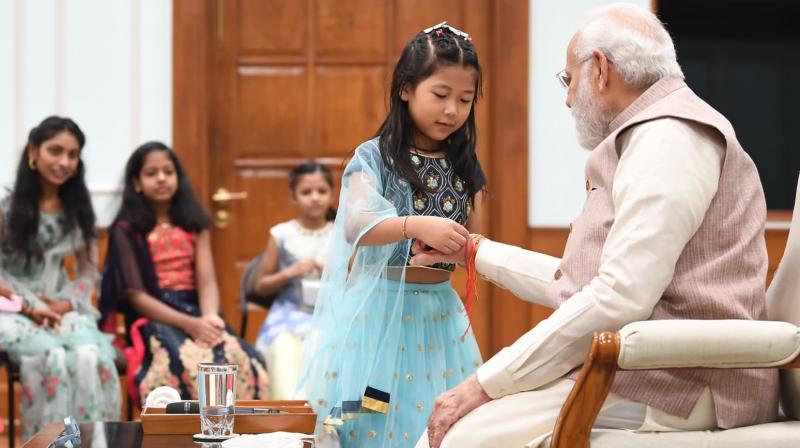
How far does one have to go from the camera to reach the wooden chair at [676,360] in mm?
1688

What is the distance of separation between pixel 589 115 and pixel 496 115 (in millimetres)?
2947

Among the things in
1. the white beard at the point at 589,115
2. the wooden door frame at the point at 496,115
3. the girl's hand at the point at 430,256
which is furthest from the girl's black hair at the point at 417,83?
the wooden door frame at the point at 496,115

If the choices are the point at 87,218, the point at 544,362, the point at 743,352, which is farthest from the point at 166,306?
the point at 743,352

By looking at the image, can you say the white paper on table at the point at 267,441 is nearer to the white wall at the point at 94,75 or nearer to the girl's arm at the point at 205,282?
the girl's arm at the point at 205,282

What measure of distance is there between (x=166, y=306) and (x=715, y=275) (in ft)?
8.23

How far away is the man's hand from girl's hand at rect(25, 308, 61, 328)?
2.19 metres

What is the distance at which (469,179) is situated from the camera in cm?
264

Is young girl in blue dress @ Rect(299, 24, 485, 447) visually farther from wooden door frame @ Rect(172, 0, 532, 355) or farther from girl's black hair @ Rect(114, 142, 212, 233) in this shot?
wooden door frame @ Rect(172, 0, 532, 355)

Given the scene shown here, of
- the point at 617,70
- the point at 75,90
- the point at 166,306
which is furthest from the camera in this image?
the point at 75,90

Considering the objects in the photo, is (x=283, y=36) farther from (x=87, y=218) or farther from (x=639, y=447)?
(x=639, y=447)

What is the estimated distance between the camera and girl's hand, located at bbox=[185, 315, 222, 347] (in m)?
3.86

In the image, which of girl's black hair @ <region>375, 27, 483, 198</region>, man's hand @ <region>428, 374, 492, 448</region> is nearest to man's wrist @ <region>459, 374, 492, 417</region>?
man's hand @ <region>428, 374, 492, 448</region>

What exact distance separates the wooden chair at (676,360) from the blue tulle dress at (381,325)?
0.73 meters

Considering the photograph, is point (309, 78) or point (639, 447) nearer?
point (639, 447)
